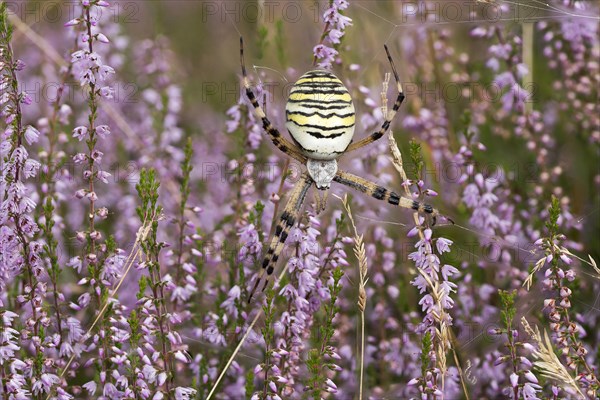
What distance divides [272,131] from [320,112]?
1.65ft

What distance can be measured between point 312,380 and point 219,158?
3791mm

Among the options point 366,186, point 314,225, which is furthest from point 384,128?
point 314,225

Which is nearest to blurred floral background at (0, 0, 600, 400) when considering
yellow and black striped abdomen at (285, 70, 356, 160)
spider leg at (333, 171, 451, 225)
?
spider leg at (333, 171, 451, 225)

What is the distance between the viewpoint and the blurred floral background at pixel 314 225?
3.52 meters

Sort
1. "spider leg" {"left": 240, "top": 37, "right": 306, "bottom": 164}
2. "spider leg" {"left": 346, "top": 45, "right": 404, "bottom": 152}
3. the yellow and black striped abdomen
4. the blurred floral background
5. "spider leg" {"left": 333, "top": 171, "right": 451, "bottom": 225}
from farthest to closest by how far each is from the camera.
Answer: "spider leg" {"left": 333, "top": 171, "right": 451, "bottom": 225}
"spider leg" {"left": 346, "top": 45, "right": 404, "bottom": 152}
"spider leg" {"left": 240, "top": 37, "right": 306, "bottom": 164}
the yellow and black striped abdomen
the blurred floral background

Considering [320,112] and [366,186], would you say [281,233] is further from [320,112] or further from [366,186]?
[366,186]

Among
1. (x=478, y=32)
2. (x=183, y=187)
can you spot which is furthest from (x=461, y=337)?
(x=478, y=32)

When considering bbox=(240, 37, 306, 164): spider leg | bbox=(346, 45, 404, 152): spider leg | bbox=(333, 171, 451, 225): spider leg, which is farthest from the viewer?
bbox=(333, 171, 451, 225): spider leg

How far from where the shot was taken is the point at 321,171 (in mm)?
4785

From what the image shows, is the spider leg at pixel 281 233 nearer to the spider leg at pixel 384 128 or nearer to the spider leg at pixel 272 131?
the spider leg at pixel 272 131

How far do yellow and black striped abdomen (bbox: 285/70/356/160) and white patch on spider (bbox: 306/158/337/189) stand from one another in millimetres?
254

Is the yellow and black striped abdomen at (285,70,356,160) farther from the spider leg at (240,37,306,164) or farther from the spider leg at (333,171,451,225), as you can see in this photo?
the spider leg at (333,171,451,225)

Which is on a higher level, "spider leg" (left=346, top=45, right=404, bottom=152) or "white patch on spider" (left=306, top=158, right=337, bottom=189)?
"spider leg" (left=346, top=45, right=404, bottom=152)

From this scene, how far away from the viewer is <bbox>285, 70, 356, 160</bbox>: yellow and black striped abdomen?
4.21 meters
